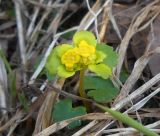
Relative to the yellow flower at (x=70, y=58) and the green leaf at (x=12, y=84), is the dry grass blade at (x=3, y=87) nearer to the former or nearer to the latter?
the green leaf at (x=12, y=84)

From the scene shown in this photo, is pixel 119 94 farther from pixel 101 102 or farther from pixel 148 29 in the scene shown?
pixel 148 29

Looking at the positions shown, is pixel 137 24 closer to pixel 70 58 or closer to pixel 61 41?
pixel 61 41

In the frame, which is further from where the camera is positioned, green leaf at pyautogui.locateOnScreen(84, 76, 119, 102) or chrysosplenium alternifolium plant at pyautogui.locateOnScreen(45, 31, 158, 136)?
green leaf at pyautogui.locateOnScreen(84, 76, 119, 102)

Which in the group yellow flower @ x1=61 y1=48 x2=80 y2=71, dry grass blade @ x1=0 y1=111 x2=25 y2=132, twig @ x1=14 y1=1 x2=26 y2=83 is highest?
twig @ x1=14 y1=1 x2=26 y2=83

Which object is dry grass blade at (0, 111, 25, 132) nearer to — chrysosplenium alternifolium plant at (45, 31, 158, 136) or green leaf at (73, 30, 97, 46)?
chrysosplenium alternifolium plant at (45, 31, 158, 136)

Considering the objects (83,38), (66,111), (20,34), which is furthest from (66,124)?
(20,34)

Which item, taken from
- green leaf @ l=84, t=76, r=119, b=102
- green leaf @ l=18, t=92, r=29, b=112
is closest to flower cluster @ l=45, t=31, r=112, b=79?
green leaf @ l=84, t=76, r=119, b=102

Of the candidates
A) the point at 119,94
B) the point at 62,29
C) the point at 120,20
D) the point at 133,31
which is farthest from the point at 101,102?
the point at 62,29
